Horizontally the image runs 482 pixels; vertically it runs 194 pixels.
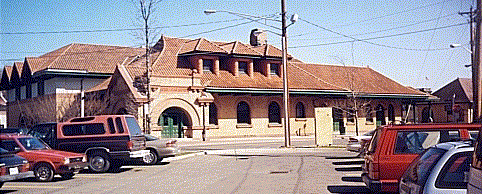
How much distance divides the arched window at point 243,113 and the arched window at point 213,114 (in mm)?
2303

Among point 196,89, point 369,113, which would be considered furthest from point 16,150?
point 369,113

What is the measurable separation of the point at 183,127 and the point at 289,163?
19904mm

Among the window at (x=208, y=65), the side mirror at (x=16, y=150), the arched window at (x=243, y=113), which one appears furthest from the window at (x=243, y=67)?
the side mirror at (x=16, y=150)

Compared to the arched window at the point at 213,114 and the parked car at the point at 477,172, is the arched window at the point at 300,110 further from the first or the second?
the parked car at the point at 477,172

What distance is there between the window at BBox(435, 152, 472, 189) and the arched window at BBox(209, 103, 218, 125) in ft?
117

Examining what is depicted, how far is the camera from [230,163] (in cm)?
2231

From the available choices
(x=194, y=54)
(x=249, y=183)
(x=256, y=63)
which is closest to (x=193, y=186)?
(x=249, y=183)

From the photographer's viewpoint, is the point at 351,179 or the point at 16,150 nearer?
the point at 351,179

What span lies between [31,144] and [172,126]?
2358 centimetres

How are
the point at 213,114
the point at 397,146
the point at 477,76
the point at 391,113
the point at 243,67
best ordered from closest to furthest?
1. the point at 397,146
2. the point at 477,76
3. the point at 213,114
4. the point at 243,67
5. the point at 391,113

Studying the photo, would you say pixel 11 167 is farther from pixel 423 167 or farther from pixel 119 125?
pixel 423 167

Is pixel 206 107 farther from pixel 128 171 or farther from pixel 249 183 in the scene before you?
pixel 249 183

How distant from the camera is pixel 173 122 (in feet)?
132

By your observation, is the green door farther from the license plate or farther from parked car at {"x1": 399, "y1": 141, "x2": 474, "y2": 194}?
parked car at {"x1": 399, "y1": 141, "x2": 474, "y2": 194}
